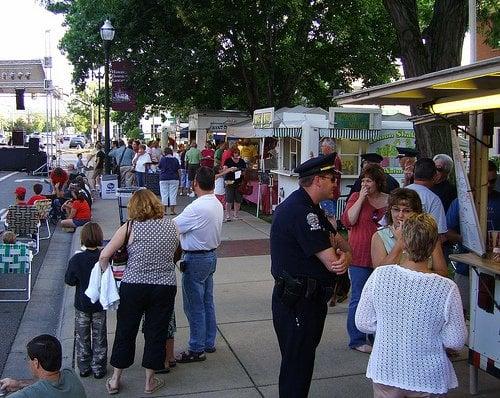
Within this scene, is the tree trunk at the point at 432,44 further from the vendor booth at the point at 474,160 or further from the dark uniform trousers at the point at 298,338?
the dark uniform trousers at the point at 298,338

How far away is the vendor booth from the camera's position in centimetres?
412

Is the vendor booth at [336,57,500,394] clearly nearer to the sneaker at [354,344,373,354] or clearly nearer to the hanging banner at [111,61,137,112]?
the sneaker at [354,344,373,354]

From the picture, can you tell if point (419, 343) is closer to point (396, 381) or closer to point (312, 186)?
point (396, 381)

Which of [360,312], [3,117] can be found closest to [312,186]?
[360,312]

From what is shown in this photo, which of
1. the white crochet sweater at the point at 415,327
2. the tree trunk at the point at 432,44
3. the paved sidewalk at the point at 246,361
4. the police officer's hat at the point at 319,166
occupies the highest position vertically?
the tree trunk at the point at 432,44

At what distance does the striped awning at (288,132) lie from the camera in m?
13.5

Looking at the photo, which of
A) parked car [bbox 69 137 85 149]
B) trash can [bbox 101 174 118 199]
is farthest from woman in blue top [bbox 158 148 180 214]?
parked car [bbox 69 137 85 149]

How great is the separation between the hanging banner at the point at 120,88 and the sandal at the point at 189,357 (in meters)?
16.7

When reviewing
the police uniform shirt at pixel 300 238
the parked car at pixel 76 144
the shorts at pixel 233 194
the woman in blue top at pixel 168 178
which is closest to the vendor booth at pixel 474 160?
the police uniform shirt at pixel 300 238

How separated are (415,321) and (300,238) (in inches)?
35.2

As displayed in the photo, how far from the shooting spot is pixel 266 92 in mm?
24625

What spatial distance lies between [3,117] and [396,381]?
13138cm

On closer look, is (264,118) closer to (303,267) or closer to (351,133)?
(351,133)

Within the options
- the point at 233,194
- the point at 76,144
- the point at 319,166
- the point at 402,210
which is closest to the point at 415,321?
the point at 319,166
